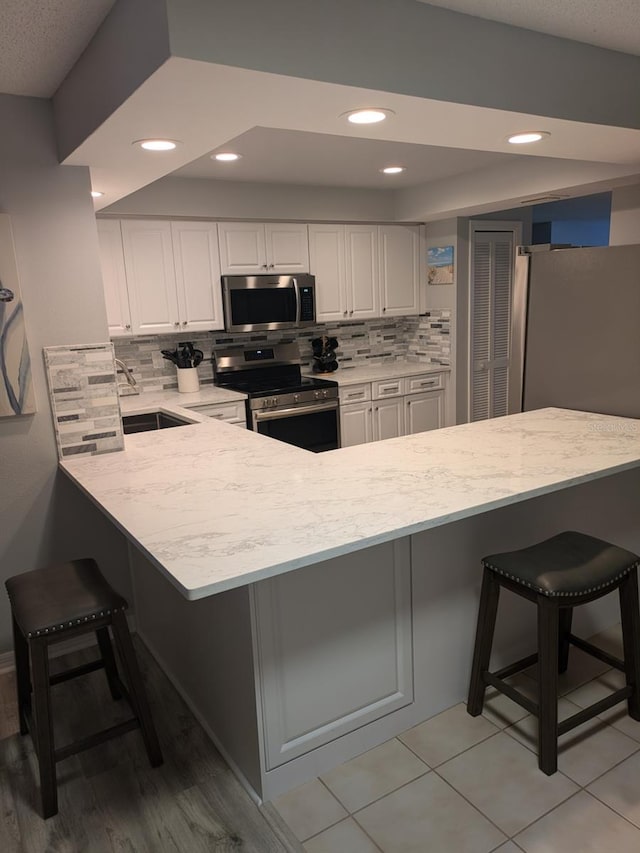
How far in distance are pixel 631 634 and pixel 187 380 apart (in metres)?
3.28

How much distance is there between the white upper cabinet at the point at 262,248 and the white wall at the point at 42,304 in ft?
6.55

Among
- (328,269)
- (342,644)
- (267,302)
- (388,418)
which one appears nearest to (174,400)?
(267,302)

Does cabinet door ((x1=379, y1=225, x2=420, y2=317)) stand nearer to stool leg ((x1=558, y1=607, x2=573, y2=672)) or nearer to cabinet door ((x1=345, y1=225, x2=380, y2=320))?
cabinet door ((x1=345, y1=225, x2=380, y2=320))

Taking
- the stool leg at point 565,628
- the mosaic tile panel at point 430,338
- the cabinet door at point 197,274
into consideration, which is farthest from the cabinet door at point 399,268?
the stool leg at point 565,628

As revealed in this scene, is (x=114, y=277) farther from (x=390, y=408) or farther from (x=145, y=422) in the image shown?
(x=390, y=408)

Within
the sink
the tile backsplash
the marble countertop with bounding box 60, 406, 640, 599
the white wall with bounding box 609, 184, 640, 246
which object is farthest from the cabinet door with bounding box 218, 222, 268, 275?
the white wall with bounding box 609, 184, 640, 246

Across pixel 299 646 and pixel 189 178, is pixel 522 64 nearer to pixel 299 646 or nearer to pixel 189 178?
pixel 299 646

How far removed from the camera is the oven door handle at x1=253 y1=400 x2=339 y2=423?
4293 mm

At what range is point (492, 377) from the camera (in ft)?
17.8

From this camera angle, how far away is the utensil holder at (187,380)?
4.41 m

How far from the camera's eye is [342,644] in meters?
1.88

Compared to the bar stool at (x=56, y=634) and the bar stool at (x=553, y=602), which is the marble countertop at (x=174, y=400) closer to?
the bar stool at (x=56, y=634)

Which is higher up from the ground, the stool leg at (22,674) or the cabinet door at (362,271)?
the cabinet door at (362,271)

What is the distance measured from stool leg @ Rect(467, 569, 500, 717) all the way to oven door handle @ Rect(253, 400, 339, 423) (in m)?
2.50
